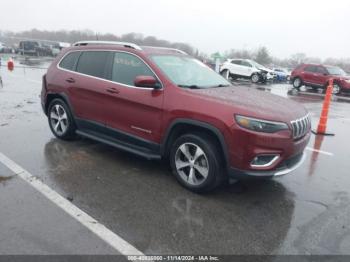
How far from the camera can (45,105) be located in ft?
20.4

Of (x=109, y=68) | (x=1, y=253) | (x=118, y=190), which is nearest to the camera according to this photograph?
(x=1, y=253)

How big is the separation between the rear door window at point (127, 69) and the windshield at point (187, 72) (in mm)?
208

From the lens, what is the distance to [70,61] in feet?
19.0

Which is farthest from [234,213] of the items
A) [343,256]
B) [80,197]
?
[80,197]

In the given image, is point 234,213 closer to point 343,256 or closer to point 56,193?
point 343,256

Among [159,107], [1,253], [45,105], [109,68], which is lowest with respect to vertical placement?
[1,253]

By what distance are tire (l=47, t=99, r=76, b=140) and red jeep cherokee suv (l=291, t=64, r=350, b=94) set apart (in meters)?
18.0

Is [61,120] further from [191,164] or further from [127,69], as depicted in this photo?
[191,164]

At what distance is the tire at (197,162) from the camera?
394 cm

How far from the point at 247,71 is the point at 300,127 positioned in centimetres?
2061

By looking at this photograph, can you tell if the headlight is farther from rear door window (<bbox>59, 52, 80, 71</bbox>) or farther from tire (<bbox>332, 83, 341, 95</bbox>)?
tire (<bbox>332, 83, 341, 95</bbox>)

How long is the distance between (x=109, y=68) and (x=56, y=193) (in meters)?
2.11

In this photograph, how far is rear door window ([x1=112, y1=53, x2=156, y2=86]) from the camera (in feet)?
15.2

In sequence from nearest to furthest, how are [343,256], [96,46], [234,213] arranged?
[343,256] → [234,213] → [96,46]
